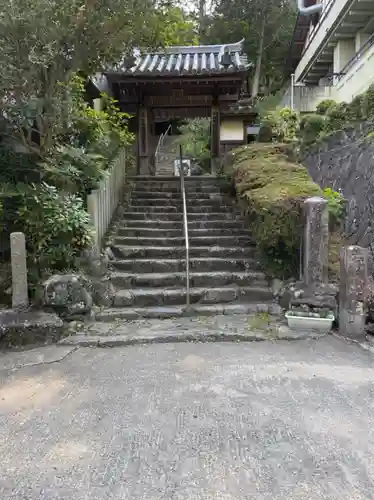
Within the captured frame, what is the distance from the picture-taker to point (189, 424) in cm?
292

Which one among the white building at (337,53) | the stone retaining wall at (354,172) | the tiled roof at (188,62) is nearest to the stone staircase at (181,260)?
the stone retaining wall at (354,172)

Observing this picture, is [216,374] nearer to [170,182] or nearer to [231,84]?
[170,182]

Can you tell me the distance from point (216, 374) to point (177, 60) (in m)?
11.5

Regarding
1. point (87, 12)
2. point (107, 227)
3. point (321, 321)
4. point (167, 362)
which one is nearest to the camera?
point (167, 362)

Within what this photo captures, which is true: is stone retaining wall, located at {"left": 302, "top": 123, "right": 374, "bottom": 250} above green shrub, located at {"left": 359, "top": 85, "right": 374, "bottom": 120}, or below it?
below

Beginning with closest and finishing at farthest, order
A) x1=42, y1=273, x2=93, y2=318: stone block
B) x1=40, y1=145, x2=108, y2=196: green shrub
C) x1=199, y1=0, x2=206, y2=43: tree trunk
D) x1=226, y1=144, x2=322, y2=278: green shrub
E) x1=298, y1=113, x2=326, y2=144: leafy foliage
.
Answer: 1. x1=42, y1=273, x2=93, y2=318: stone block
2. x1=226, y1=144, x2=322, y2=278: green shrub
3. x1=40, y1=145, x2=108, y2=196: green shrub
4. x1=298, y1=113, x2=326, y2=144: leafy foliage
5. x1=199, y1=0, x2=206, y2=43: tree trunk

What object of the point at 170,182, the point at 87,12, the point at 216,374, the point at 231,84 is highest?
the point at 231,84

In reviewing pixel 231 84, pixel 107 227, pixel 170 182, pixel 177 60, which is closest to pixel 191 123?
pixel 177 60

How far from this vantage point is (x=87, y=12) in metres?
5.13

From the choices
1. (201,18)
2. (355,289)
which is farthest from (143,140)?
(201,18)

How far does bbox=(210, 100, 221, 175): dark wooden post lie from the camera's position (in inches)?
484

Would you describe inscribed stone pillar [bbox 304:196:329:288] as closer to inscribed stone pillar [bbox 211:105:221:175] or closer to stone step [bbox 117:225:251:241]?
stone step [bbox 117:225:251:241]

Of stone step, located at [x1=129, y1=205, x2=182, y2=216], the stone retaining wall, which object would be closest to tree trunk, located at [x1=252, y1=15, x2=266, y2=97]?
the stone retaining wall

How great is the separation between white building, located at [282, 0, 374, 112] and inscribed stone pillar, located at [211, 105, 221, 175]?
4.09m
